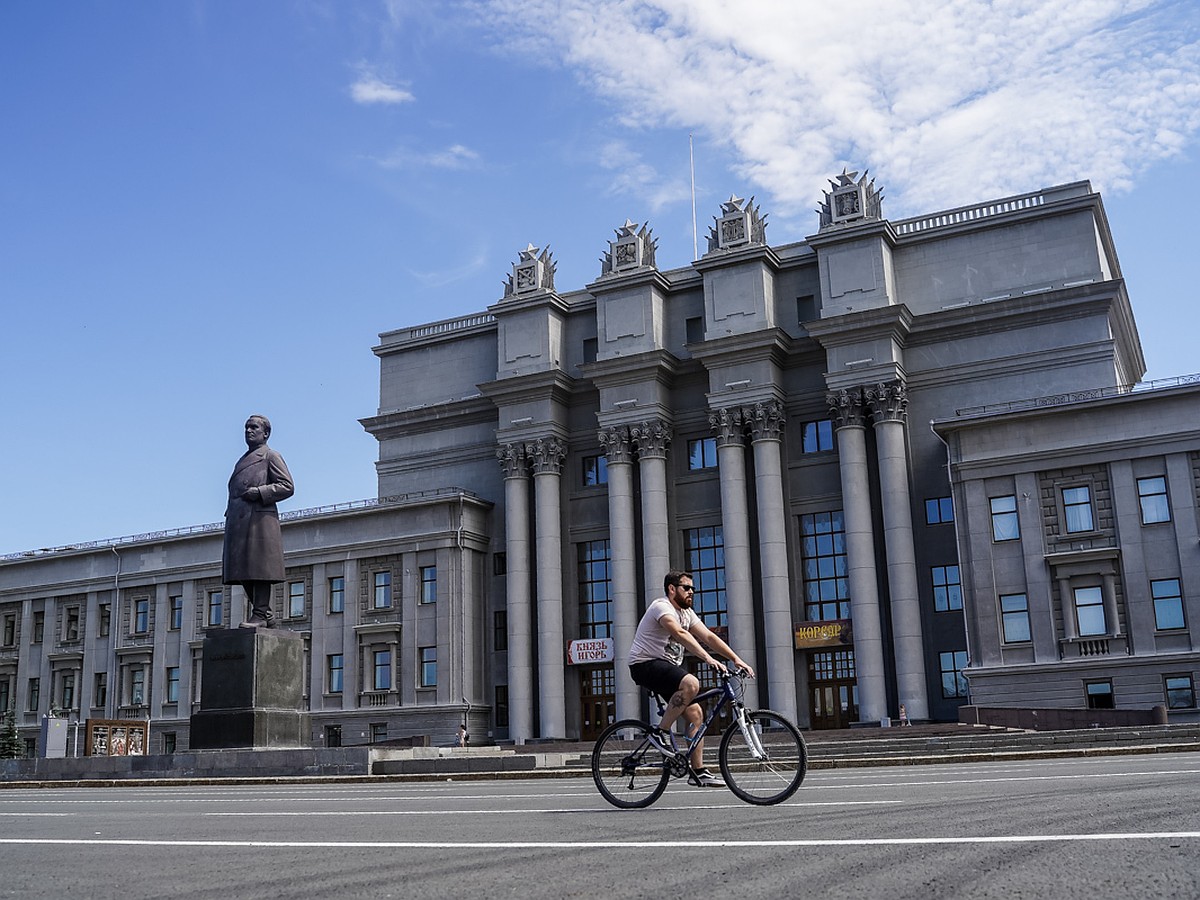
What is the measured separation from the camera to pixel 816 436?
53.3 metres

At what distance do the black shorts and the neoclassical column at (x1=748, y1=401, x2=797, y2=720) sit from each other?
39.4m

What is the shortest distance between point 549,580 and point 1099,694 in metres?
23.4

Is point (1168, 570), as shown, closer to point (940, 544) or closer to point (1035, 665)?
point (1035, 665)

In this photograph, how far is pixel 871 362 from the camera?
50.2 meters

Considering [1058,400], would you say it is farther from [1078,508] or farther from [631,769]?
[631,769]

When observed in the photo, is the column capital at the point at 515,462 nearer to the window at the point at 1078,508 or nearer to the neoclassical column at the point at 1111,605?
the window at the point at 1078,508

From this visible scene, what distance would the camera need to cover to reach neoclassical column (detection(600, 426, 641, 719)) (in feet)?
171

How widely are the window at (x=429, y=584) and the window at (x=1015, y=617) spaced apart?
82.6ft

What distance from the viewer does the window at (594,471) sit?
57531 mm

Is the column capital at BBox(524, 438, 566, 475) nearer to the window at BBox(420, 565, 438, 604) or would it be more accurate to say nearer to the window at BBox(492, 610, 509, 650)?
the window at BBox(420, 565, 438, 604)

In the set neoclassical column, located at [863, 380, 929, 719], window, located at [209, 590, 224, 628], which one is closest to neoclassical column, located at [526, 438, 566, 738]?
neoclassical column, located at [863, 380, 929, 719]

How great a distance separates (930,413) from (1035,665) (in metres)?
12.2

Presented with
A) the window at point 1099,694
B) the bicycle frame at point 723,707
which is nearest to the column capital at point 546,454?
the window at point 1099,694

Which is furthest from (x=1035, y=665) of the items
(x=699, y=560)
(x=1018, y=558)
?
(x=699, y=560)
